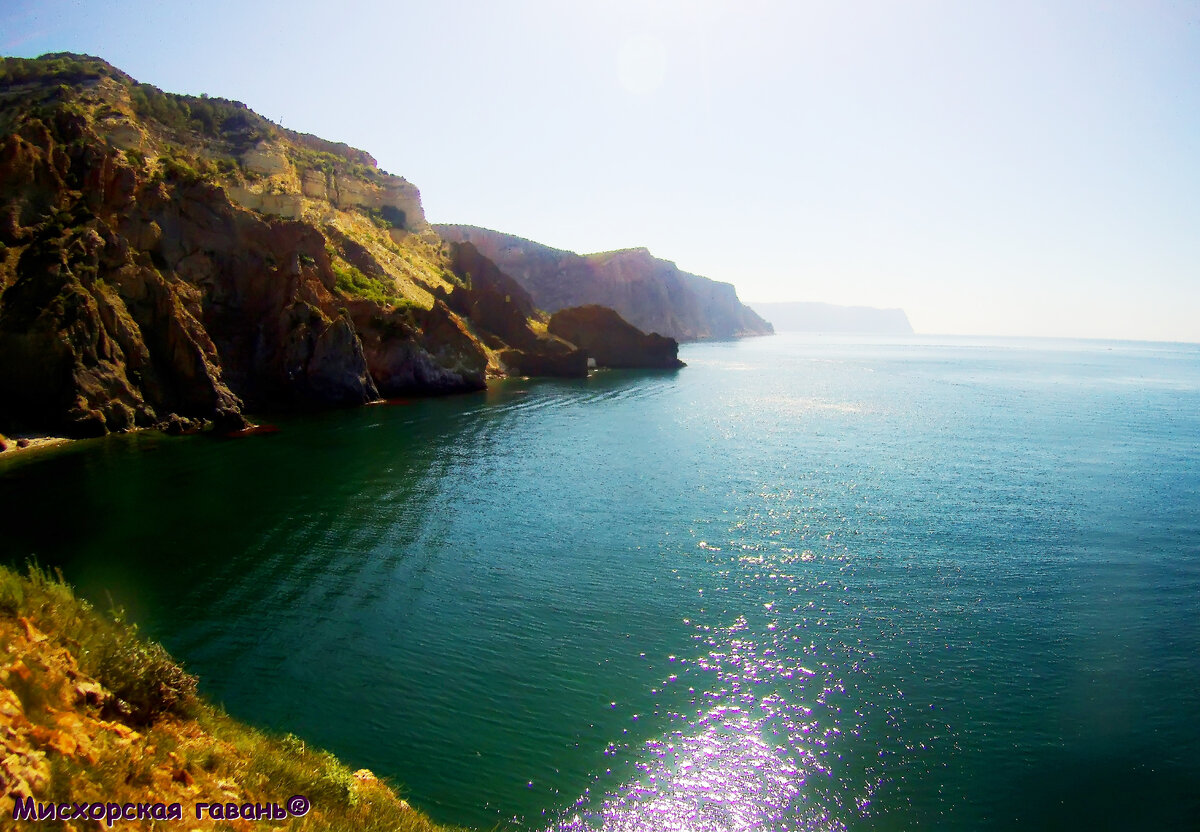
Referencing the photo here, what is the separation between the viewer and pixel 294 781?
1023 cm

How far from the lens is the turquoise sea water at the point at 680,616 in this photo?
14.6 m

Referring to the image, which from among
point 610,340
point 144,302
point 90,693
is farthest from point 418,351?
point 90,693

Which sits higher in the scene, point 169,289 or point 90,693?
point 169,289

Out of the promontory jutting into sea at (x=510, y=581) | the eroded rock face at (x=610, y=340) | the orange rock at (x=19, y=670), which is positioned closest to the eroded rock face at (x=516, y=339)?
the eroded rock face at (x=610, y=340)

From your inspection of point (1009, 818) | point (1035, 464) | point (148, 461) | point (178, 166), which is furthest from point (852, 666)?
point (178, 166)

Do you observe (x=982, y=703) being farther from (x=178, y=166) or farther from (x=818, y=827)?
(x=178, y=166)

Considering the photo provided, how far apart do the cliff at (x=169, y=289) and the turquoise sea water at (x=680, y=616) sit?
7440 millimetres

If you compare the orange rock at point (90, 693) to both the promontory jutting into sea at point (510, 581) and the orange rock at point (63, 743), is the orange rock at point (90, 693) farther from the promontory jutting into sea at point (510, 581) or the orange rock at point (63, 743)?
the orange rock at point (63, 743)

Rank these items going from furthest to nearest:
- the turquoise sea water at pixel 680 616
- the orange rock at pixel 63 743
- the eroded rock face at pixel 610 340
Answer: the eroded rock face at pixel 610 340
the turquoise sea water at pixel 680 616
the orange rock at pixel 63 743

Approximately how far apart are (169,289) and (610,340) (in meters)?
77.5

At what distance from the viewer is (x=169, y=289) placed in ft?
172

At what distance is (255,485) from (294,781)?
1177 inches

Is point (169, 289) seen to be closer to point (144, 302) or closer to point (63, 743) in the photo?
point (144, 302)

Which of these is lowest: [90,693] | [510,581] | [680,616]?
[680,616]
